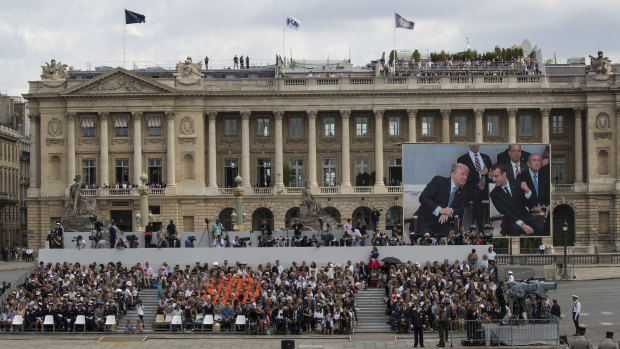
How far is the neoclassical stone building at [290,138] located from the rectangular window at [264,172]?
13cm

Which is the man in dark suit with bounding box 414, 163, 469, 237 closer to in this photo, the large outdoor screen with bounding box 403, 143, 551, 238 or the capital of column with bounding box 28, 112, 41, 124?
the large outdoor screen with bounding box 403, 143, 551, 238

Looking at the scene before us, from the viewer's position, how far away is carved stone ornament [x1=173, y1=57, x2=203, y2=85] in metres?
96.8

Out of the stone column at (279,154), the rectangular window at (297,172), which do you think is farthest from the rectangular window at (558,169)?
the stone column at (279,154)

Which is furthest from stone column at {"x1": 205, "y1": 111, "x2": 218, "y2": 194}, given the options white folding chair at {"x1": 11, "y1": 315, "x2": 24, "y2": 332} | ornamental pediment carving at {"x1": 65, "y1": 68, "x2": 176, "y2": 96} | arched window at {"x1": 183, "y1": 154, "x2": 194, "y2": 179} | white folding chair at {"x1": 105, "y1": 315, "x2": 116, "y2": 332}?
white folding chair at {"x1": 105, "y1": 315, "x2": 116, "y2": 332}

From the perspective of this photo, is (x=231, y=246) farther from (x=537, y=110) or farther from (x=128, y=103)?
(x=537, y=110)

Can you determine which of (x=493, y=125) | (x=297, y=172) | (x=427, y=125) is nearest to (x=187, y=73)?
(x=297, y=172)

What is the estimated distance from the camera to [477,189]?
65.5m

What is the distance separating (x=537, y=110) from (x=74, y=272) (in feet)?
181

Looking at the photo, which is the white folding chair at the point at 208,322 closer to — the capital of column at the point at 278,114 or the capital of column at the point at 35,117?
the capital of column at the point at 278,114

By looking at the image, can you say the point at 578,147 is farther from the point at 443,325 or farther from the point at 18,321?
the point at 18,321

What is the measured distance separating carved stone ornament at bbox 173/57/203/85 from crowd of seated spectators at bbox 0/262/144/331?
142 feet

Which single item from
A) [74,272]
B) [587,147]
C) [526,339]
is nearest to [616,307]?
[526,339]

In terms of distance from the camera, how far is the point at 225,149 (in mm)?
99375

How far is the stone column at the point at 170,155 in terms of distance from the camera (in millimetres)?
95750
